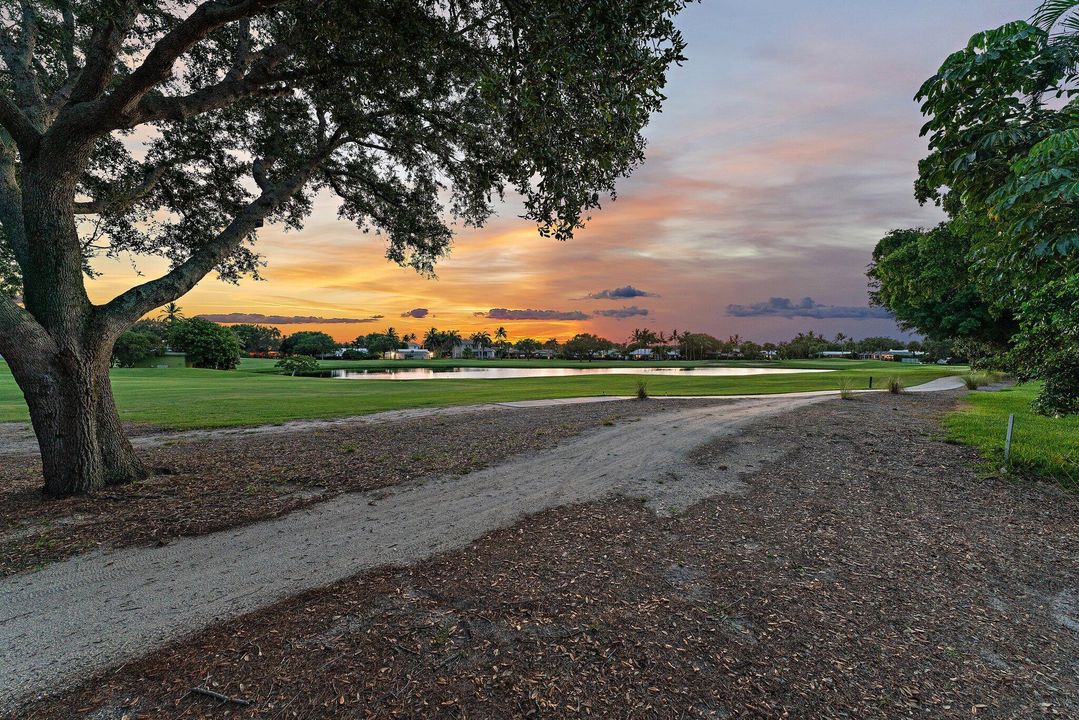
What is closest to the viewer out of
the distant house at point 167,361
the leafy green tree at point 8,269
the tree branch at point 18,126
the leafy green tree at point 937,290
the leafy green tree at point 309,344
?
the tree branch at point 18,126

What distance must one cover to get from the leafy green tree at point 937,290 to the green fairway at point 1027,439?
4440 mm

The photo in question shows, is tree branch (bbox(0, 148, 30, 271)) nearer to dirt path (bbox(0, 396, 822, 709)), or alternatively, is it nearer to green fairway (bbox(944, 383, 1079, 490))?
dirt path (bbox(0, 396, 822, 709))

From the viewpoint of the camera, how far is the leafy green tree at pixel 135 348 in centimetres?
6303

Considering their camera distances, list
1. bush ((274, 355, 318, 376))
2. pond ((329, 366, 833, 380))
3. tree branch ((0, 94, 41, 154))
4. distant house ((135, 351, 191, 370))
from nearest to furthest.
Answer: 1. tree branch ((0, 94, 41, 154))
2. pond ((329, 366, 833, 380))
3. bush ((274, 355, 318, 376))
4. distant house ((135, 351, 191, 370))

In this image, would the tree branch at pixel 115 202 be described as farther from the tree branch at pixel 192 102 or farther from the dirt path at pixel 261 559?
the dirt path at pixel 261 559

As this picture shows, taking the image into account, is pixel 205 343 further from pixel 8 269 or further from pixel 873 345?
pixel 873 345

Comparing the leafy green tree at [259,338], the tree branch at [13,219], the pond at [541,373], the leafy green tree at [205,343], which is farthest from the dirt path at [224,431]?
the leafy green tree at [259,338]

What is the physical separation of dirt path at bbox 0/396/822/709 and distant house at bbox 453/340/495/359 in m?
155

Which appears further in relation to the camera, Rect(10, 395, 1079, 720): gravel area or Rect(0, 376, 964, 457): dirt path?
Rect(0, 376, 964, 457): dirt path

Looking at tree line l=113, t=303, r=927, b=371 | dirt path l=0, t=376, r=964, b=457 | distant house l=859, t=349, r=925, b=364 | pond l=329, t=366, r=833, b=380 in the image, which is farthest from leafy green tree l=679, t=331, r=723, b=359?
dirt path l=0, t=376, r=964, b=457

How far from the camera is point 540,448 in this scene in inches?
370

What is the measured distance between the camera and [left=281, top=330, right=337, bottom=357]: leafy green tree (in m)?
127

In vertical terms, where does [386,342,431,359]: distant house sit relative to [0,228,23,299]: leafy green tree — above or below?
below

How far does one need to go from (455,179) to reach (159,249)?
7.02 metres
